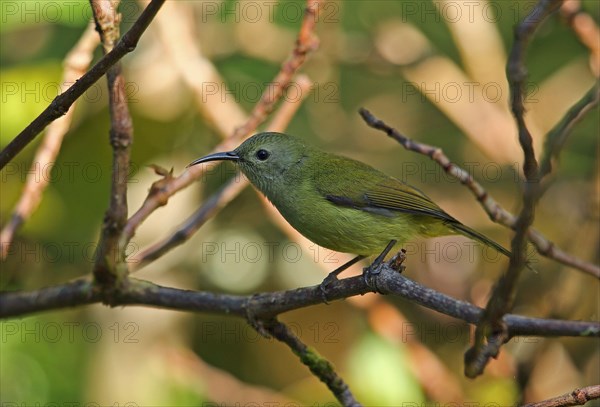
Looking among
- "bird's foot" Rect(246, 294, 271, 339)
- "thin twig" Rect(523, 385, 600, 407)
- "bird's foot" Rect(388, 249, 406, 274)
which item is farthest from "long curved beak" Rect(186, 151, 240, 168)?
"thin twig" Rect(523, 385, 600, 407)

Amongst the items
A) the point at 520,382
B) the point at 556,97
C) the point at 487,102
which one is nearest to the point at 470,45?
the point at 487,102

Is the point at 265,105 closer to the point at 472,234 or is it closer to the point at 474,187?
the point at 472,234

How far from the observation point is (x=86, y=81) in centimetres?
223

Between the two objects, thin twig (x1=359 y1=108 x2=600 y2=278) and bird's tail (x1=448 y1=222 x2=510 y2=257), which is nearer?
thin twig (x1=359 y1=108 x2=600 y2=278)

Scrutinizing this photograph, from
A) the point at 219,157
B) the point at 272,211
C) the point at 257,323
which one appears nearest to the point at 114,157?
the point at 257,323

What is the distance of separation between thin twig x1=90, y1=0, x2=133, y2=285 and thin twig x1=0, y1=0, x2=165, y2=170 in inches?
18.8

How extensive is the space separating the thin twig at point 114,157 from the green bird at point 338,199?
111 centimetres

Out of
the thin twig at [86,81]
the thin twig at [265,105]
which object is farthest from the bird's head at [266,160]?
the thin twig at [86,81]

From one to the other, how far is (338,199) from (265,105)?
2.42 feet

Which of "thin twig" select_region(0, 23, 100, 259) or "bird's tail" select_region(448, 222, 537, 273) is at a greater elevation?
"thin twig" select_region(0, 23, 100, 259)

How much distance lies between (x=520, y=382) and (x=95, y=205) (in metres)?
2.81

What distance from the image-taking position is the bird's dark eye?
4.63m

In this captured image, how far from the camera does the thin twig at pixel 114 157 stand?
9.25ft

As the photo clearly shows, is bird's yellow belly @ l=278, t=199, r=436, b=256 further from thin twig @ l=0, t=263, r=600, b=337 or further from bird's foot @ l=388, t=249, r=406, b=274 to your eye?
bird's foot @ l=388, t=249, r=406, b=274
